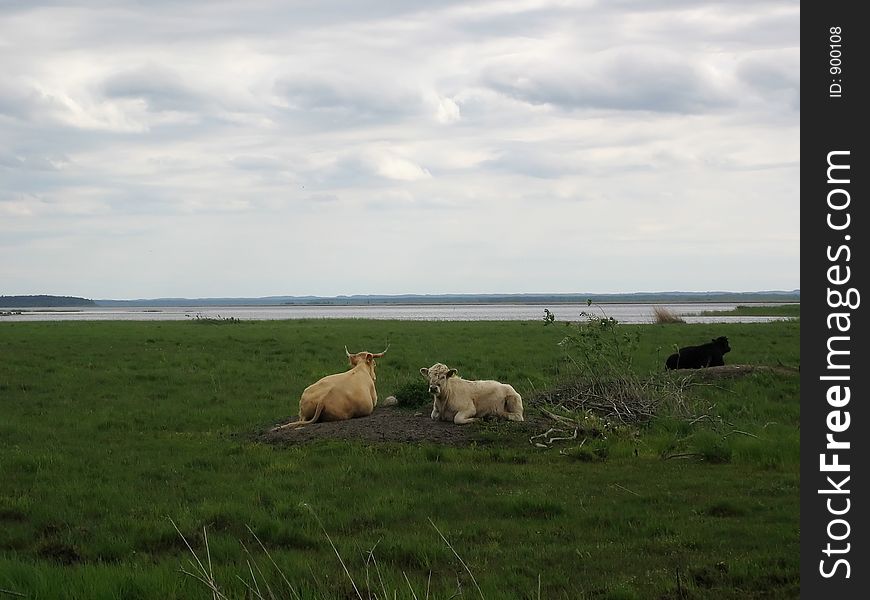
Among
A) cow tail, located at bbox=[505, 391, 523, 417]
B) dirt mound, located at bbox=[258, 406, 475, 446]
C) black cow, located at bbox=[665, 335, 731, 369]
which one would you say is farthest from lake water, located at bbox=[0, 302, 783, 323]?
dirt mound, located at bbox=[258, 406, 475, 446]

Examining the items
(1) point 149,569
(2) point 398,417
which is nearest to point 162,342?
(2) point 398,417

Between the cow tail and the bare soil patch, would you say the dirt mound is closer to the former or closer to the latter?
the bare soil patch

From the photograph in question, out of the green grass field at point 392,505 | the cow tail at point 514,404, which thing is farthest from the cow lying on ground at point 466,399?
the green grass field at point 392,505

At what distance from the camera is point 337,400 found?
14.9 metres

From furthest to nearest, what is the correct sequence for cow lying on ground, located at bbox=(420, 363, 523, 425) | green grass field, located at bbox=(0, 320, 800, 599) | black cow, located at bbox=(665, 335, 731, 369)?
1. black cow, located at bbox=(665, 335, 731, 369)
2. cow lying on ground, located at bbox=(420, 363, 523, 425)
3. green grass field, located at bbox=(0, 320, 800, 599)

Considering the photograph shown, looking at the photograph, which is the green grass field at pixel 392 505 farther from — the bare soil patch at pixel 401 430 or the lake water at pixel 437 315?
the lake water at pixel 437 315

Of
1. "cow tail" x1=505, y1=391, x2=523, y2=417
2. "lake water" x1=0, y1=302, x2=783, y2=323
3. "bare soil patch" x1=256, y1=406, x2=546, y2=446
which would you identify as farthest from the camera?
"lake water" x1=0, y1=302, x2=783, y2=323

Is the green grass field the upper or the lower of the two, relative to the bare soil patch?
lower

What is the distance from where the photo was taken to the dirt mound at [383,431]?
13.4 meters

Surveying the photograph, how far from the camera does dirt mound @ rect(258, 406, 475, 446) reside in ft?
44.1

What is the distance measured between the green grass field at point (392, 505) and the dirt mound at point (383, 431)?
38 cm

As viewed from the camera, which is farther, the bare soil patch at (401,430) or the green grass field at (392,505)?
the bare soil patch at (401,430)

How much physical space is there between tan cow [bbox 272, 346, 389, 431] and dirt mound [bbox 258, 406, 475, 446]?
0.24 metres

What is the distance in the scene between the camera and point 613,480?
10930 millimetres
